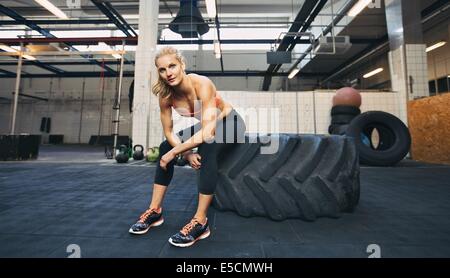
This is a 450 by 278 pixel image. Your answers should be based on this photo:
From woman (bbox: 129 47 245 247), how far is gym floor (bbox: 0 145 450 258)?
0.06 m

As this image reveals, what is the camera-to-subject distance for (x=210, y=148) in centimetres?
100

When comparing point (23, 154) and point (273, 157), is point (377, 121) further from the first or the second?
point (23, 154)

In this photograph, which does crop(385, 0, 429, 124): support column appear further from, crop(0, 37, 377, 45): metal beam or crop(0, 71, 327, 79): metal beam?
crop(0, 71, 327, 79): metal beam

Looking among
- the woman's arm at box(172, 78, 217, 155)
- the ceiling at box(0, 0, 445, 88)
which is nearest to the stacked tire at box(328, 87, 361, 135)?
the ceiling at box(0, 0, 445, 88)

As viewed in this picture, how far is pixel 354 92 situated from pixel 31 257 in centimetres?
525

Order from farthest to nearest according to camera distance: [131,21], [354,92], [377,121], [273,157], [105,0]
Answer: [131,21] → [105,0] → [354,92] → [377,121] → [273,157]

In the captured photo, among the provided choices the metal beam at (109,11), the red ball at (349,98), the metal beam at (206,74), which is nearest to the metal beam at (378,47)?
the metal beam at (206,74)

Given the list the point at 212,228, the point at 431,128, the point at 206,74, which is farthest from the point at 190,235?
the point at 206,74

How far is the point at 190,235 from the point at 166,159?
1.18 ft

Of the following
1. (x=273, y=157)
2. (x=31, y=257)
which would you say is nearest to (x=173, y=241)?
(x=31, y=257)

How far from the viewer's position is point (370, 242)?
92 cm

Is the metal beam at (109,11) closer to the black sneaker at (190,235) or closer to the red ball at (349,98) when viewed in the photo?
the red ball at (349,98)

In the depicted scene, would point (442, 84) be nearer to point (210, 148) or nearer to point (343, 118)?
point (343, 118)
